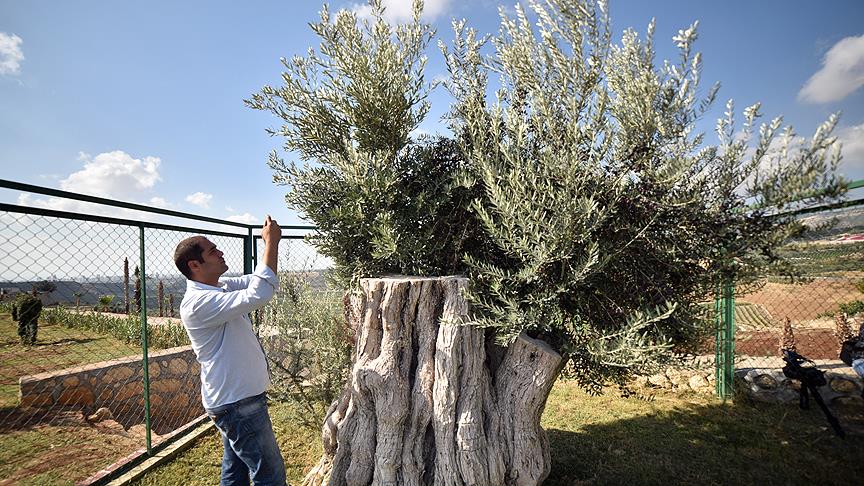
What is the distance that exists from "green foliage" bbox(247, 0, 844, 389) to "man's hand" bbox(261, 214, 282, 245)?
1.45ft

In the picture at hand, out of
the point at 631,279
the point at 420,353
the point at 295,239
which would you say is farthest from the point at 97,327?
the point at 631,279

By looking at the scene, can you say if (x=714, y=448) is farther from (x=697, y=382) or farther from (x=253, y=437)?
(x=253, y=437)

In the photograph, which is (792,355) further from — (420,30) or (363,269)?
(420,30)

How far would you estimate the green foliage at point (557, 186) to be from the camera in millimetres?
2428

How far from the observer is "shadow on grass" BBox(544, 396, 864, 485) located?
361cm

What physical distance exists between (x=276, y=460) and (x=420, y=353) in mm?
1299

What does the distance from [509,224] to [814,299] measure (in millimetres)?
5434

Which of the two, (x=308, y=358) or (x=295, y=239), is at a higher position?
(x=295, y=239)

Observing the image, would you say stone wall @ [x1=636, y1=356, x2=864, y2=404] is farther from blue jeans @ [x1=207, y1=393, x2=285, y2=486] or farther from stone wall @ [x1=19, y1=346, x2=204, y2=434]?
stone wall @ [x1=19, y1=346, x2=204, y2=434]

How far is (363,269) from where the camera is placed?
3307 millimetres

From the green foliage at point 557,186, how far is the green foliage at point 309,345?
1272 millimetres

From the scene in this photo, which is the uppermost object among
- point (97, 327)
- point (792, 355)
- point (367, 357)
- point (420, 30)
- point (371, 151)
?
point (420, 30)

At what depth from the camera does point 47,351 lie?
8.09 m

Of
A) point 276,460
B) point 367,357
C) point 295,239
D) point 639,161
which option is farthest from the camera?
point 295,239
